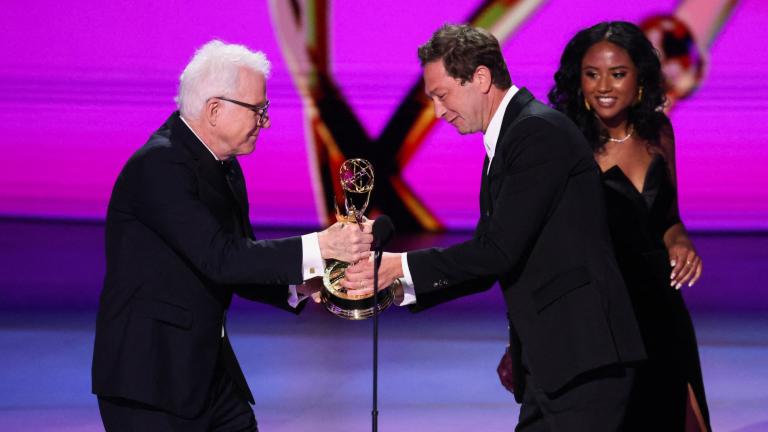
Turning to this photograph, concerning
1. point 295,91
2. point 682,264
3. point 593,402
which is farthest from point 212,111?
point 295,91

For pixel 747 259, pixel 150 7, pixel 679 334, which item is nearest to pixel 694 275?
pixel 679 334

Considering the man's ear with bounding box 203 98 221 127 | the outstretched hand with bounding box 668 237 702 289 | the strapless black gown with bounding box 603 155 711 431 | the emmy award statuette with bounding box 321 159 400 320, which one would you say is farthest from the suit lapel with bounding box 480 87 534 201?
the outstretched hand with bounding box 668 237 702 289

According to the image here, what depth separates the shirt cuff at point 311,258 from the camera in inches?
101

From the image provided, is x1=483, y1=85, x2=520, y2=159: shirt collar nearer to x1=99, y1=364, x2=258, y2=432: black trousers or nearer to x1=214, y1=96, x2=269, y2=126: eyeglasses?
x1=214, y1=96, x2=269, y2=126: eyeglasses

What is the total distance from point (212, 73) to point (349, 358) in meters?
2.92

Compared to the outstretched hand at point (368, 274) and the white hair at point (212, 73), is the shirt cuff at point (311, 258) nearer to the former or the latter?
the outstretched hand at point (368, 274)

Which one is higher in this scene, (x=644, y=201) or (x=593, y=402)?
(x=644, y=201)

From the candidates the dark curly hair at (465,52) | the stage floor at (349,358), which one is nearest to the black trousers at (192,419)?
the dark curly hair at (465,52)

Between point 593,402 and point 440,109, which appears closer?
point 593,402

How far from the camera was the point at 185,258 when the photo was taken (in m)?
2.54

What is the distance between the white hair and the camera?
260 cm

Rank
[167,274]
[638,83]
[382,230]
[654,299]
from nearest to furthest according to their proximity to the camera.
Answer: [382,230], [167,274], [654,299], [638,83]

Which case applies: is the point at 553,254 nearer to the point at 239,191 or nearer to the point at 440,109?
the point at 440,109

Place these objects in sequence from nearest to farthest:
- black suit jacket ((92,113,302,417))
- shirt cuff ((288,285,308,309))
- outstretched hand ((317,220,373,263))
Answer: black suit jacket ((92,113,302,417))
outstretched hand ((317,220,373,263))
shirt cuff ((288,285,308,309))
